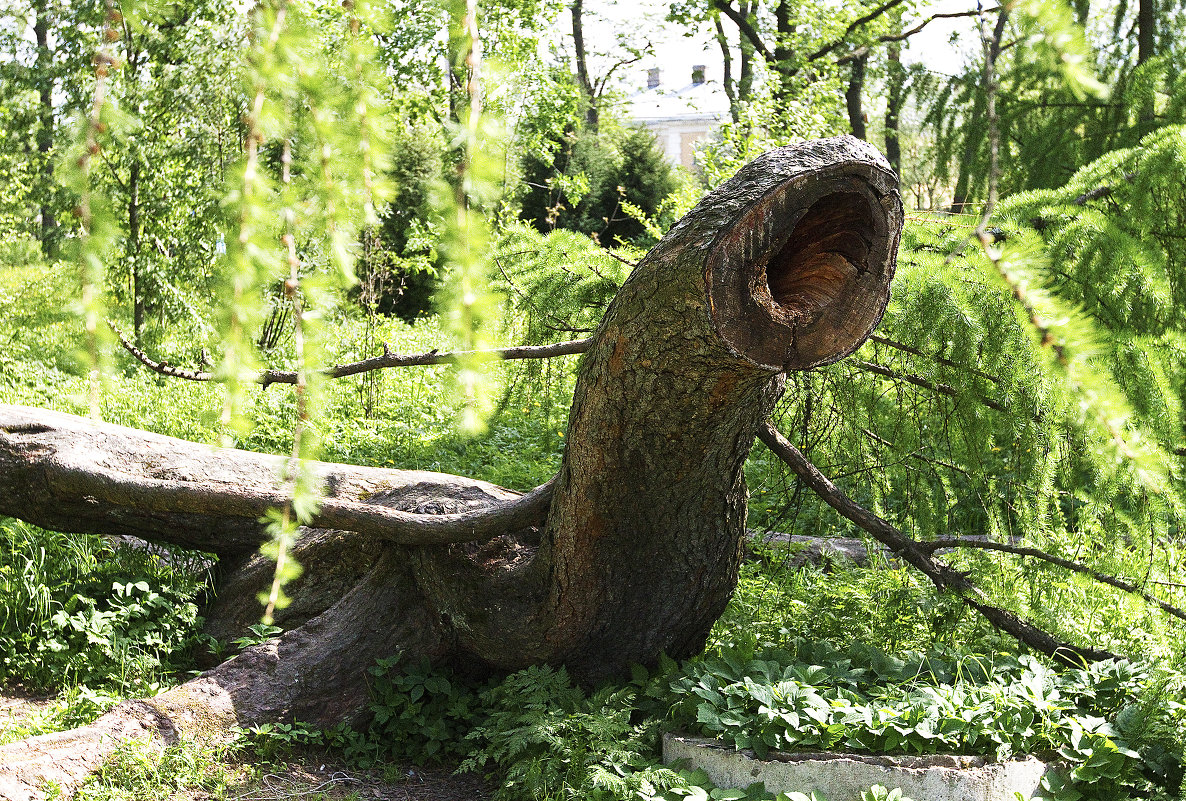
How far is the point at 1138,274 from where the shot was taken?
3221mm

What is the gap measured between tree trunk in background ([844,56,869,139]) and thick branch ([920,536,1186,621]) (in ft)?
37.8

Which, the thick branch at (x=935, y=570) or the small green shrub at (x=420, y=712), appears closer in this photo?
the thick branch at (x=935, y=570)

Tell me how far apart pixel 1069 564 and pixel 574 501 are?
175 cm

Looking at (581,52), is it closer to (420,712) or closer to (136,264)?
(136,264)

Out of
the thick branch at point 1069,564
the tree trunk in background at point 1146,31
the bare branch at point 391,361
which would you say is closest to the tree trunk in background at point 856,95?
the tree trunk in background at point 1146,31

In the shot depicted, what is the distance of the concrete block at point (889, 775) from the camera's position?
99.8 inches

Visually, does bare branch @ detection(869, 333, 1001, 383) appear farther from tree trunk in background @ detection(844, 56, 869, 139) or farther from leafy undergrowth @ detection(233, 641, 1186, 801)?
tree trunk in background @ detection(844, 56, 869, 139)

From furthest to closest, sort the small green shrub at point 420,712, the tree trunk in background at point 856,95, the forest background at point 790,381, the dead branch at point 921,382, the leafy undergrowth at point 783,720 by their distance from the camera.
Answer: the tree trunk in background at point 856,95 → the small green shrub at point 420,712 → the dead branch at point 921,382 → the leafy undergrowth at point 783,720 → the forest background at point 790,381

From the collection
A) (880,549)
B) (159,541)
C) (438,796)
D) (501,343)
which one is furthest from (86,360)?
(880,549)

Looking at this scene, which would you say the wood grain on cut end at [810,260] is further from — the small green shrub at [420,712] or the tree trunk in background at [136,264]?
the tree trunk in background at [136,264]

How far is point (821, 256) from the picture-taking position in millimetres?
2600

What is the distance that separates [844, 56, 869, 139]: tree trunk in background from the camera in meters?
13.8

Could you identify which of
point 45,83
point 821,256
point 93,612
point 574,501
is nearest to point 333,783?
point 574,501

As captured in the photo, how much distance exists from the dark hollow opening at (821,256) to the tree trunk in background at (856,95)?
1208 centimetres
